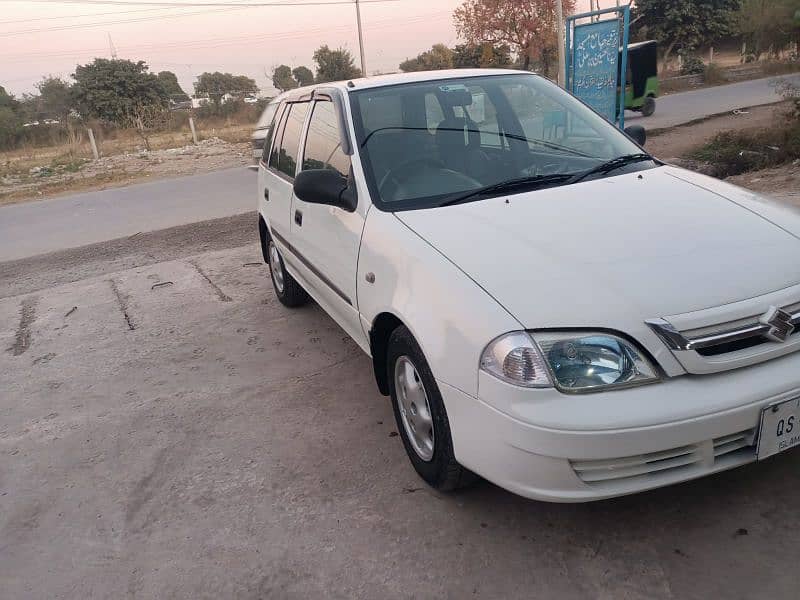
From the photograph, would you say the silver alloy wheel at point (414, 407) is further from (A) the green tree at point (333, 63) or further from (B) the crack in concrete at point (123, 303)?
(A) the green tree at point (333, 63)

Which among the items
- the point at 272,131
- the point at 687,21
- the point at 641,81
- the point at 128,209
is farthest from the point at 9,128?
the point at 687,21

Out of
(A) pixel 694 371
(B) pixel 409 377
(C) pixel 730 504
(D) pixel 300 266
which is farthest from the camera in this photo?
(D) pixel 300 266

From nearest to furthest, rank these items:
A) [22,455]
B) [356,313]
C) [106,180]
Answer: [356,313] → [22,455] → [106,180]

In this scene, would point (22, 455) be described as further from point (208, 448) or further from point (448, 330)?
point (448, 330)

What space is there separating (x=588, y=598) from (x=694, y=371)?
82 cm

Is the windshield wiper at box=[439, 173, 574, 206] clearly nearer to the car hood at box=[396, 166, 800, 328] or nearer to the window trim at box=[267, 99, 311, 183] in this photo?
the car hood at box=[396, 166, 800, 328]

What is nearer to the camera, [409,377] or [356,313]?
[409,377]

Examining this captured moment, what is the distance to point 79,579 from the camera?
264 cm

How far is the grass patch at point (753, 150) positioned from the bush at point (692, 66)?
25050 mm

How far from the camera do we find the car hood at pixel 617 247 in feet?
7.41

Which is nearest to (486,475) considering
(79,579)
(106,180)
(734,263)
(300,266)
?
(734,263)

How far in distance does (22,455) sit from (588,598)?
3007mm

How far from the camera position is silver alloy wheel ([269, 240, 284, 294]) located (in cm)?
540

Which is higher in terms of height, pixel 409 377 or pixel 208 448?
pixel 409 377
